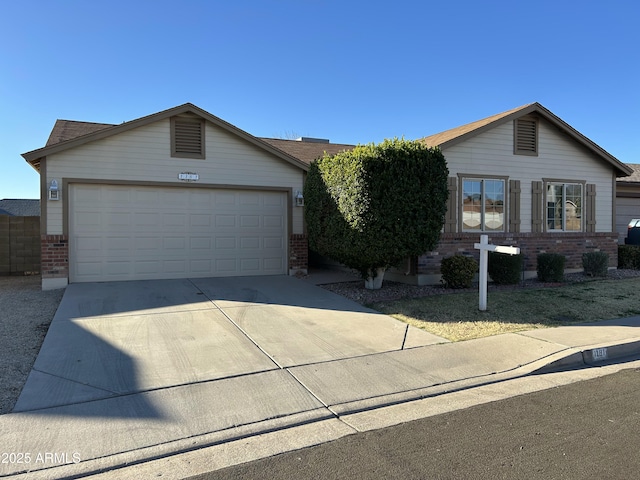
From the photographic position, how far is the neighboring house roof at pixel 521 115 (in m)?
12.1

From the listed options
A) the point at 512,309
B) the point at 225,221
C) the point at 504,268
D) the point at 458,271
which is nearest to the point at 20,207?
the point at 225,221

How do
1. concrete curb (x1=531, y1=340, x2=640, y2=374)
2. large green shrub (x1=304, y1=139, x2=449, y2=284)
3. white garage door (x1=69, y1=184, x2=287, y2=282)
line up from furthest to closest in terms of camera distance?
white garage door (x1=69, y1=184, x2=287, y2=282)
large green shrub (x1=304, y1=139, x2=449, y2=284)
concrete curb (x1=531, y1=340, x2=640, y2=374)

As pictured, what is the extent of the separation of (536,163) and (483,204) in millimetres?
2188

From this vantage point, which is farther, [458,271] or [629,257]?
[629,257]

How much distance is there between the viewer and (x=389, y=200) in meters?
8.88

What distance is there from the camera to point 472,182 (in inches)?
486

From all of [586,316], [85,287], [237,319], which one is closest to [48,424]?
[237,319]

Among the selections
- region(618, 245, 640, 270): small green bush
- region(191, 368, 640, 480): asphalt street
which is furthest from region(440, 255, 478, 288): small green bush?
region(618, 245, 640, 270): small green bush

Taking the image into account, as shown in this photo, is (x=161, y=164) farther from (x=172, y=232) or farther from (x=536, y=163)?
(x=536, y=163)

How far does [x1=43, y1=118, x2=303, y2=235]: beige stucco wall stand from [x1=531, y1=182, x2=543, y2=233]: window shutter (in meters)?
6.49

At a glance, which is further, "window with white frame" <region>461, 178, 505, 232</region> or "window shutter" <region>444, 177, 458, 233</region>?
"window with white frame" <region>461, 178, 505, 232</region>

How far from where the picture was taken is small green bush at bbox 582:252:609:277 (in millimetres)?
12884

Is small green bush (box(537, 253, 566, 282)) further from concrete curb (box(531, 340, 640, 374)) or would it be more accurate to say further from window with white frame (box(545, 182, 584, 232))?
concrete curb (box(531, 340, 640, 374))

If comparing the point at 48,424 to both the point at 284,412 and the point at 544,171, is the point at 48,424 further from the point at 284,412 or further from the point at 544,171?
the point at 544,171
